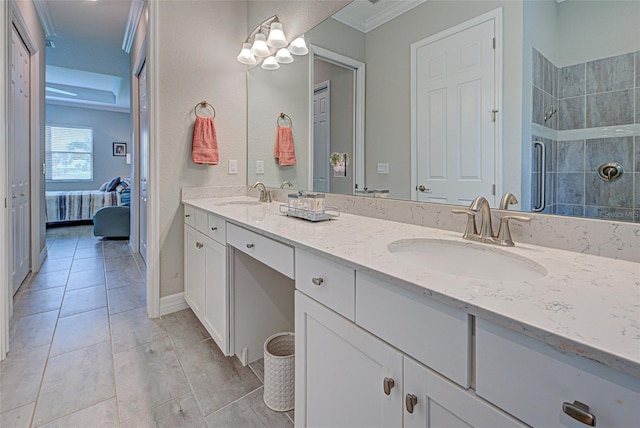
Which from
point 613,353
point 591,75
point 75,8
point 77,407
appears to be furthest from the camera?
point 75,8

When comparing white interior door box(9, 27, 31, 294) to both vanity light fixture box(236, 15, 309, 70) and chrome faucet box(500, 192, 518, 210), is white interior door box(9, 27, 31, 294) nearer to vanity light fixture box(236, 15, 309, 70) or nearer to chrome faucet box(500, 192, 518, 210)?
vanity light fixture box(236, 15, 309, 70)

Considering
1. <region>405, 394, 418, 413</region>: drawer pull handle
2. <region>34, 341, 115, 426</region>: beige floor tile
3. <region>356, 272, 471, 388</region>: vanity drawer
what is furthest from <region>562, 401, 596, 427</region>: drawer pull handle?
<region>34, 341, 115, 426</region>: beige floor tile

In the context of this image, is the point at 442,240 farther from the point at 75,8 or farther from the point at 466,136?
the point at 75,8

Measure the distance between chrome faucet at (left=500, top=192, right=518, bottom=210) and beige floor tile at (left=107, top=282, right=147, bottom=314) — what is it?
2461 millimetres

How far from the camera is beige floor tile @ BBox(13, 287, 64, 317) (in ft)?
7.52

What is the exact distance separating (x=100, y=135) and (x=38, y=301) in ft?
21.4

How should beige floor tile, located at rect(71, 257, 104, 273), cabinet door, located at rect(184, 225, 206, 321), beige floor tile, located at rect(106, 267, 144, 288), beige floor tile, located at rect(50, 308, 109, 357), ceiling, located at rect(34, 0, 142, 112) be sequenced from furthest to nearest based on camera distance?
beige floor tile, located at rect(71, 257, 104, 273)
ceiling, located at rect(34, 0, 142, 112)
beige floor tile, located at rect(106, 267, 144, 288)
cabinet door, located at rect(184, 225, 206, 321)
beige floor tile, located at rect(50, 308, 109, 357)

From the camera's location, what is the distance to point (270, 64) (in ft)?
7.81

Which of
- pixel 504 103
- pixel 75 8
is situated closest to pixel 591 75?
pixel 504 103

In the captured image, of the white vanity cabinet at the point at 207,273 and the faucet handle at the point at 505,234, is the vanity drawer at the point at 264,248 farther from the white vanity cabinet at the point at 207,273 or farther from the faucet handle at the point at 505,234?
the faucet handle at the point at 505,234

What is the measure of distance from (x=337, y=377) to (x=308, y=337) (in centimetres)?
16

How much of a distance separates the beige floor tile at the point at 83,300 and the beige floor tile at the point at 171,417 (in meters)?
1.38

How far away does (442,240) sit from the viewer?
3.51 ft

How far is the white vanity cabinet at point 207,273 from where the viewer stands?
1.68m
